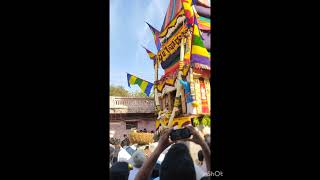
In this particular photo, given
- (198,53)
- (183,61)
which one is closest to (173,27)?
(183,61)

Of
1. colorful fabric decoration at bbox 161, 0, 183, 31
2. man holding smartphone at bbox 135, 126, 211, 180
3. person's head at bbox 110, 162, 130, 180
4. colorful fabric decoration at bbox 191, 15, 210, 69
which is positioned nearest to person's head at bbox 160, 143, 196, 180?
man holding smartphone at bbox 135, 126, 211, 180

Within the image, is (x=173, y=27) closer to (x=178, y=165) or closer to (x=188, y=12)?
(x=188, y=12)

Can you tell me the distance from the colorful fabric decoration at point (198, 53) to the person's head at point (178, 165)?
1.33 meters

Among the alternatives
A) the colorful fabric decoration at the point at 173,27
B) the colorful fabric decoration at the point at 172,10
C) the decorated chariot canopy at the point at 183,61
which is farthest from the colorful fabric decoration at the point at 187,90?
the colorful fabric decoration at the point at 172,10

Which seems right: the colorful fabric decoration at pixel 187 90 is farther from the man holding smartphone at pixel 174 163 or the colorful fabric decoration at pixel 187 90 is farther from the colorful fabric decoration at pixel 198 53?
the man holding smartphone at pixel 174 163

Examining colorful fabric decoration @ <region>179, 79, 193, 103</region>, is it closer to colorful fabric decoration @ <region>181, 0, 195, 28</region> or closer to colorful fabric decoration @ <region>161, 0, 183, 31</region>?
colorful fabric decoration @ <region>181, 0, 195, 28</region>

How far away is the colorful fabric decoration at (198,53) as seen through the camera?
2672mm

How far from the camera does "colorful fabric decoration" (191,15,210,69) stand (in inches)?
105

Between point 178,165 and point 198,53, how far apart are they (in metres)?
1.60

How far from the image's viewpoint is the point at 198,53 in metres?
2.80
